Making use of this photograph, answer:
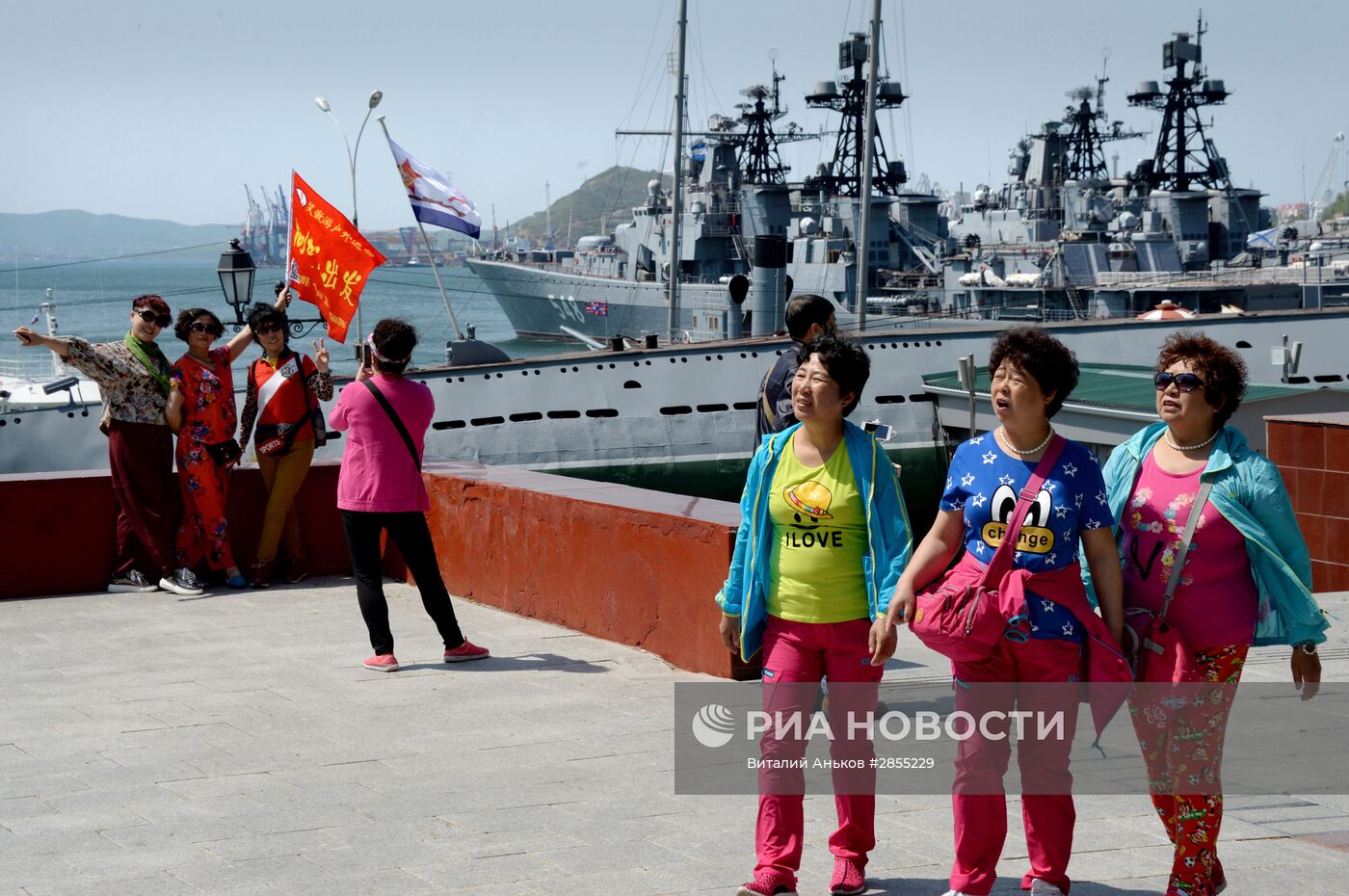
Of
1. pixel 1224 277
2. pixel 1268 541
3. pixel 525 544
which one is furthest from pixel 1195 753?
pixel 1224 277

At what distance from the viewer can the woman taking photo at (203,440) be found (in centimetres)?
923

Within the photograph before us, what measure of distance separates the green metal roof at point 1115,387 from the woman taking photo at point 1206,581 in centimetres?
1629

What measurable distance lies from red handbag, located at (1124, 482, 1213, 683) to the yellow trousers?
623 cm

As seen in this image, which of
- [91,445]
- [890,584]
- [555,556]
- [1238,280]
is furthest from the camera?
[1238,280]

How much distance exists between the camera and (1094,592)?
4.25 meters

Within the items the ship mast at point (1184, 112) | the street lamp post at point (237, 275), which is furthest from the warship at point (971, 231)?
the street lamp post at point (237, 275)

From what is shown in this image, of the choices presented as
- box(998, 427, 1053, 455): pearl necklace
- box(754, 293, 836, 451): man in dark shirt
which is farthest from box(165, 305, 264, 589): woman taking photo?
box(998, 427, 1053, 455): pearl necklace

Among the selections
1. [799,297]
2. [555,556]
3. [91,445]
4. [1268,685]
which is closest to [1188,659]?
[799,297]

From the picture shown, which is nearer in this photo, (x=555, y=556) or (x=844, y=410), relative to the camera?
(x=844, y=410)

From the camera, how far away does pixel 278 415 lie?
9.39m

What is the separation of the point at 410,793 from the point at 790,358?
7.24ft

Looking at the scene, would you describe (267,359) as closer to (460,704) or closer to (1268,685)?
(460,704)

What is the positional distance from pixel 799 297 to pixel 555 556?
3069mm

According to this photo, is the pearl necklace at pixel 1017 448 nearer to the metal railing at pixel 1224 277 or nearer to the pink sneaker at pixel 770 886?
the pink sneaker at pixel 770 886
